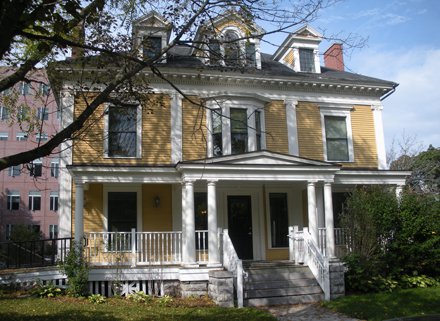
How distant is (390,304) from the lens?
11.1 meters

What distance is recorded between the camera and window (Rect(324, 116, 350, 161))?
16969 mm

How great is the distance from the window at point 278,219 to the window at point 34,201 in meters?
39.7

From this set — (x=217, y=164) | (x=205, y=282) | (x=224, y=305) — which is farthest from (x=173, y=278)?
(x=217, y=164)

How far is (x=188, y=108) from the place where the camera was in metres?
15.9

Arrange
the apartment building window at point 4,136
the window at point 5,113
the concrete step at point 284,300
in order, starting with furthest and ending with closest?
the apartment building window at point 4,136, the window at point 5,113, the concrete step at point 284,300

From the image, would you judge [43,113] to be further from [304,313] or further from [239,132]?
[304,313]

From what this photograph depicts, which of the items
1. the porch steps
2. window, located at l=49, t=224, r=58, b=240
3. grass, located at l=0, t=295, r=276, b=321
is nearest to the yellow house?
the porch steps

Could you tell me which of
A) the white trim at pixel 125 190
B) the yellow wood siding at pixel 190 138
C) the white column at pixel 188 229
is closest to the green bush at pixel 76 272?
the white trim at pixel 125 190

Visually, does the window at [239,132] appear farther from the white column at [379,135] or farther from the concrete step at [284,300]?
the concrete step at [284,300]

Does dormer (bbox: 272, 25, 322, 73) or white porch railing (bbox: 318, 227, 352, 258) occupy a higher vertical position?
dormer (bbox: 272, 25, 322, 73)

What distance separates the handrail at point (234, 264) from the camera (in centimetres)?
1162

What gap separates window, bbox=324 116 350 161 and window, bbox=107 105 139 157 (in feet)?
23.5

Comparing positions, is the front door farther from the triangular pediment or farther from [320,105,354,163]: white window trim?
[320,105,354,163]: white window trim

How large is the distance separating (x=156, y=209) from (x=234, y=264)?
4101 millimetres
